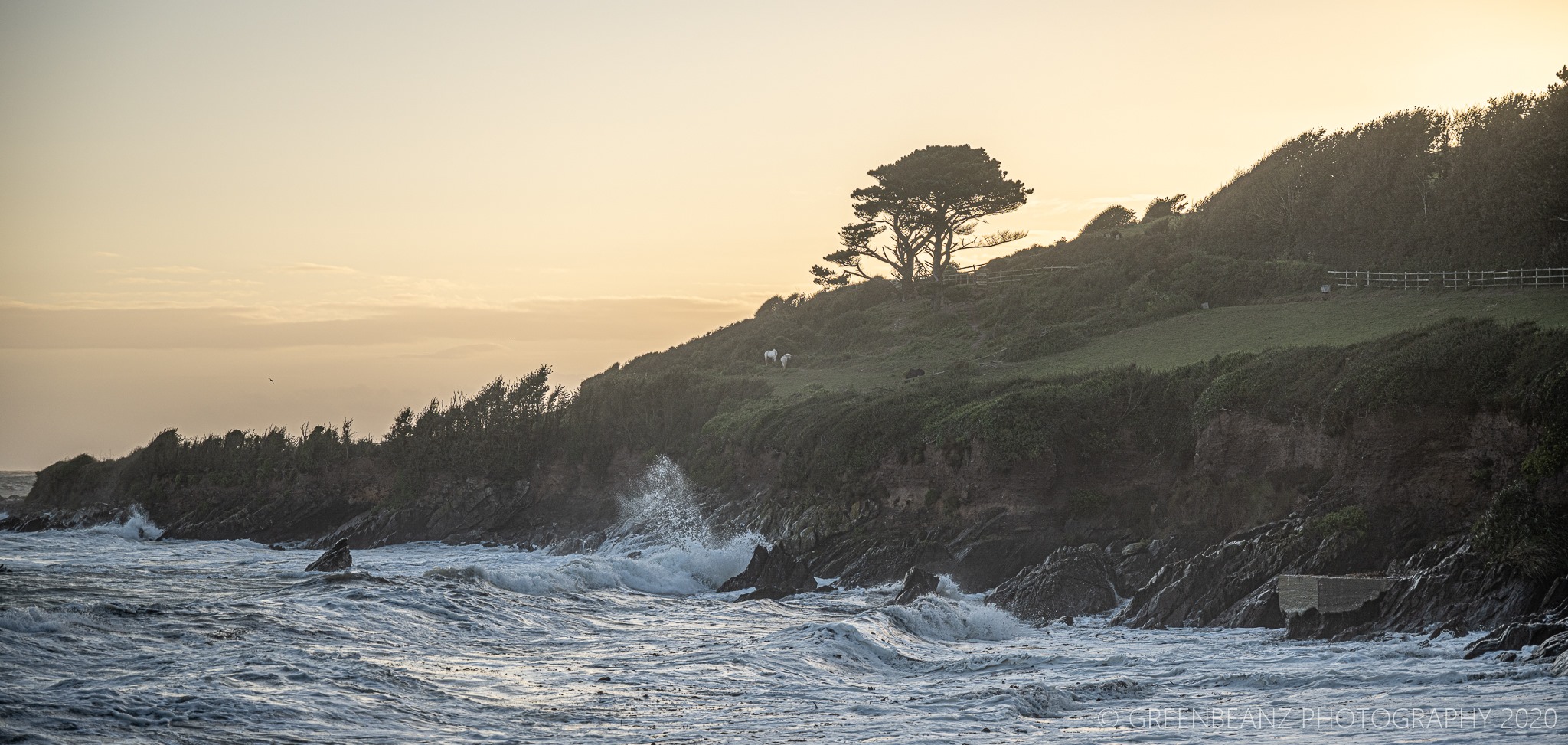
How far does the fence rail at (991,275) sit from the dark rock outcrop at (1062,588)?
37.4 meters

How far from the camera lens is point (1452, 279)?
4359 cm

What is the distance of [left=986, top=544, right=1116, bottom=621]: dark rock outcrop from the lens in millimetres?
25922

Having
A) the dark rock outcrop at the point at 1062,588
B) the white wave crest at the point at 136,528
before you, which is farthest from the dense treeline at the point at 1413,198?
the white wave crest at the point at 136,528

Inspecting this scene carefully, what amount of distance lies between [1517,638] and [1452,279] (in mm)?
31372

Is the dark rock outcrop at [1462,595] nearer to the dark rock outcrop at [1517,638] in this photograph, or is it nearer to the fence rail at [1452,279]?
the dark rock outcrop at [1517,638]

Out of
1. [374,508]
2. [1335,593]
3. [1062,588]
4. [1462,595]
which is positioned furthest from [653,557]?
[1462,595]

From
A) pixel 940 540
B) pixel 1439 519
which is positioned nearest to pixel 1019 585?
pixel 940 540

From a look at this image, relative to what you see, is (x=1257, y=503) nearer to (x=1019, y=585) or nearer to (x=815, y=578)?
(x=1019, y=585)

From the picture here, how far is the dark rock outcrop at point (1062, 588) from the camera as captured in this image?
25922mm

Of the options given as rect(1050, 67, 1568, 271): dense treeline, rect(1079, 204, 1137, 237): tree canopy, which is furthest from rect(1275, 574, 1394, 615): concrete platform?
rect(1079, 204, 1137, 237): tree canopy

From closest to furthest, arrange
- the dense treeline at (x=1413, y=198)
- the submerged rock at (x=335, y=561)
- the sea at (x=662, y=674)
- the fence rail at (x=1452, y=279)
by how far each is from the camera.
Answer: the sea at (x=662, y=674) → the submerged rock at (x=335, y=561) → the fence rail at (x=1452, y=279) → the dense treeline at (x=1413, y=198)

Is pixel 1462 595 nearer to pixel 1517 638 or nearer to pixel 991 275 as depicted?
pixel 1517 638

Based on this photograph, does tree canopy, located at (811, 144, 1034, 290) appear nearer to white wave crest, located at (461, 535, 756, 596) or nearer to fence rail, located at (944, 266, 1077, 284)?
fence rail, located at (944, 266, 1077, 284)

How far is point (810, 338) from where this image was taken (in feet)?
211
